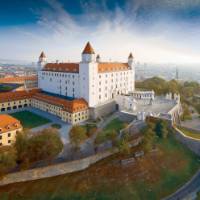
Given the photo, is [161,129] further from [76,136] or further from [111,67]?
[111,67]

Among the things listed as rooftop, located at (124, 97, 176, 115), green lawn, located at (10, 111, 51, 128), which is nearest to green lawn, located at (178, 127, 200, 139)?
rooftop, located at (124, 97, 176, 115)

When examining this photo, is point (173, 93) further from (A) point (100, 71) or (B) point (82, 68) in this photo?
(B) point (82, 68)

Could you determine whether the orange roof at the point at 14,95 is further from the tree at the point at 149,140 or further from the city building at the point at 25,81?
the tree at the point at 149,140

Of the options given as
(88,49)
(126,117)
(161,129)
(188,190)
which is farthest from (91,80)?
(188,190)

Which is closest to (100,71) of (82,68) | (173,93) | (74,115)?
(82,68)

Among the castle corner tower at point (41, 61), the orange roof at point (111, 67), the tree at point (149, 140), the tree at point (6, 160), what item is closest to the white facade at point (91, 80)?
the orange roof at point (111, 67)

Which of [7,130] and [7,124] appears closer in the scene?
[7,130]
